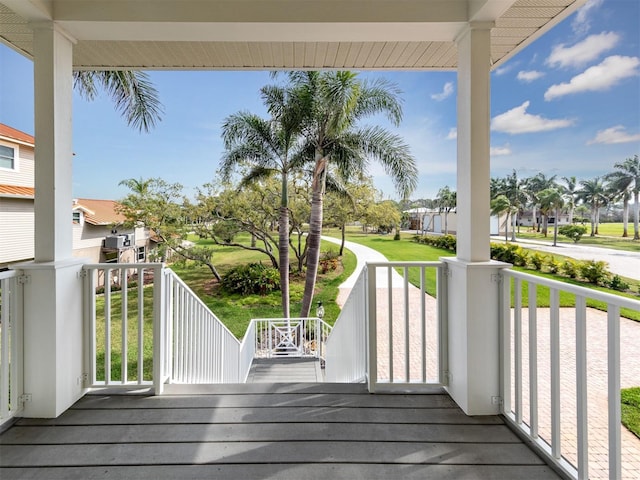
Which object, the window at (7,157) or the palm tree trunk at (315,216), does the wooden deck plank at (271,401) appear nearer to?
the palm tree trunk at (315,216)

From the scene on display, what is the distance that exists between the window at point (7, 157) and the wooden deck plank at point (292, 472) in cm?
919

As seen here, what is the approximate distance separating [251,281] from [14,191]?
849cm

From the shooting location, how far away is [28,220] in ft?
30.2

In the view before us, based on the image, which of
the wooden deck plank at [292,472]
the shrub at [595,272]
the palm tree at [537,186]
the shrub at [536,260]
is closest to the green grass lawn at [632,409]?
the shrub at [595,272]

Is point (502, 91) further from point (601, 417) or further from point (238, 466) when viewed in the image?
point (238, 466)

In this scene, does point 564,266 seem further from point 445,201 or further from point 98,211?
point 98,211

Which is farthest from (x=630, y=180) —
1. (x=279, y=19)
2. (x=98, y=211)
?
(x=98, y=211)

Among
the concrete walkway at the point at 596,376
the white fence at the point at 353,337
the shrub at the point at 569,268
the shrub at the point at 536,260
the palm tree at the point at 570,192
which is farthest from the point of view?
the shrub at the point at 536,260

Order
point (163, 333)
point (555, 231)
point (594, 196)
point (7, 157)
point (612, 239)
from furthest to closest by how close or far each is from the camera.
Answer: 1. point (7, 157)
2. point (555, 231)
3. point (594, 196)
4. point (612, 239)
5. point (163, 333)

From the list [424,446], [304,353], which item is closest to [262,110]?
[304,353]

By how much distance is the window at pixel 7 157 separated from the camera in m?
7.56

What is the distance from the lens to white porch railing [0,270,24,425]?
1864 millimetres

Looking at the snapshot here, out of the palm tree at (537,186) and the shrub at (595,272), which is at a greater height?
the palm tree at (537,186)

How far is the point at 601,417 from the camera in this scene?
3.60 meters
